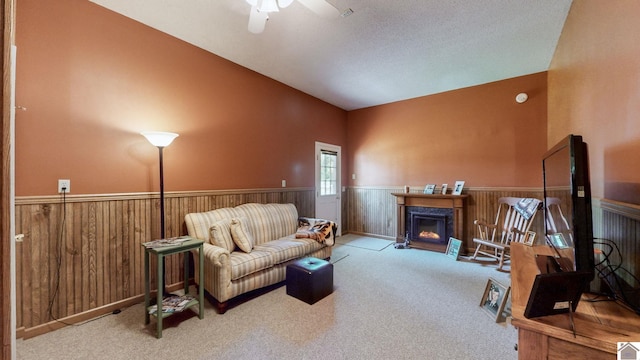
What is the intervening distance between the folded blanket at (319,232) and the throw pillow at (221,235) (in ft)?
3.04

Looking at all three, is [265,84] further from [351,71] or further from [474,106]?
[474,106]

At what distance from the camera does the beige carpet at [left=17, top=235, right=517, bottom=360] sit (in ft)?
5.90

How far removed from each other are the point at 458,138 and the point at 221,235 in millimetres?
4208

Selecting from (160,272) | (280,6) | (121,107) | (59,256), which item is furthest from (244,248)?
(280,6)

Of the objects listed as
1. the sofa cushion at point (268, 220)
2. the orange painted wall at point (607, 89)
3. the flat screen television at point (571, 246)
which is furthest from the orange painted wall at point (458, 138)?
the flat screen television at point (571, 246)

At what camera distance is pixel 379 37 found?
2.81m

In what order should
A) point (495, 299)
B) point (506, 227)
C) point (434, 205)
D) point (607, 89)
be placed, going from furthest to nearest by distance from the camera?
point (434, 205) < point (506, 227) < point (495, 299) < point (607, 89)

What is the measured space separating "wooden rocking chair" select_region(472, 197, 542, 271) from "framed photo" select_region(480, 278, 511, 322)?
1250 mm

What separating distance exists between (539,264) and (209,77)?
374 centimetres

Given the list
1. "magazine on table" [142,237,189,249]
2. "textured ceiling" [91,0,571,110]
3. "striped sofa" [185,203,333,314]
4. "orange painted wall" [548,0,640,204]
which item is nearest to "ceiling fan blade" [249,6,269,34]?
"textured ceiling" [91,0,571,110]

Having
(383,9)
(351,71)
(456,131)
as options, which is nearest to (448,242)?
(456,131)

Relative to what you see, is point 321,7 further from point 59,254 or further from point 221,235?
point 59,254

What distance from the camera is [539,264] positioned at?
4.95 ft

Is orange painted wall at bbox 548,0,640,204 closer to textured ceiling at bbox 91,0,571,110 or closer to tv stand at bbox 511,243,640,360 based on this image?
textured ceiling at bbox 91,0,571,110
